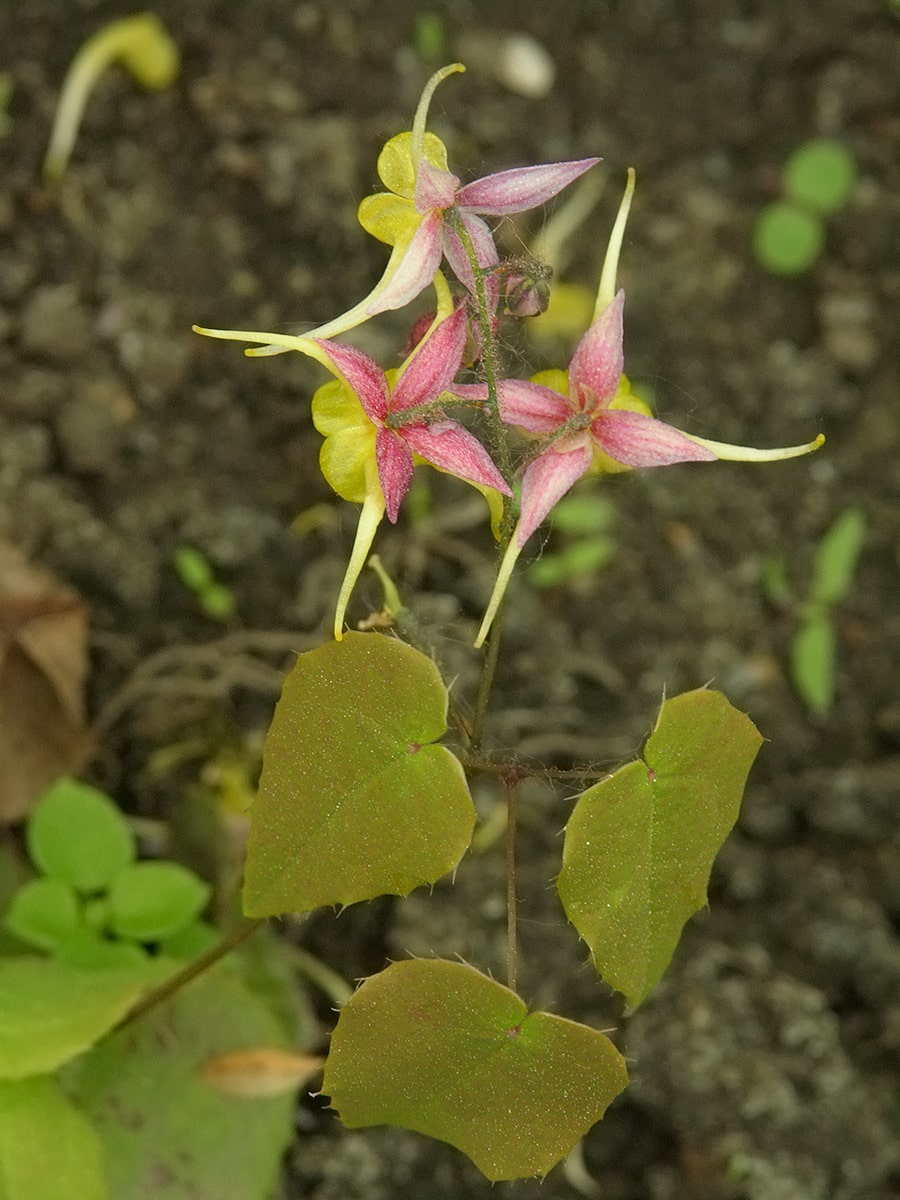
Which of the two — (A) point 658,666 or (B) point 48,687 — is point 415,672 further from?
(A) point 658,666

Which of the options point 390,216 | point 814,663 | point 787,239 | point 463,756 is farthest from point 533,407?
point 787,239

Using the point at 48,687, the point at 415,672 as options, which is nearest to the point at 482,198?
the point at 415,672

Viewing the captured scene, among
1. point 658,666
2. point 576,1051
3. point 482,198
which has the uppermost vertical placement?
point 482,198

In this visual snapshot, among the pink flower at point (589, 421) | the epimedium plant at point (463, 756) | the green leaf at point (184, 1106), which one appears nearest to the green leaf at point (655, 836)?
the epimedium plant at point (463, 756)

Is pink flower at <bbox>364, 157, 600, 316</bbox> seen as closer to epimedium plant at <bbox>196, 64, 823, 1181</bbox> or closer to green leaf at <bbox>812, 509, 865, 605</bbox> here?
epimedium plant at <bbox>196, 64, 823, 1181</bbox>

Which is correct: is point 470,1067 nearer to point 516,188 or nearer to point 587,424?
point 587,424

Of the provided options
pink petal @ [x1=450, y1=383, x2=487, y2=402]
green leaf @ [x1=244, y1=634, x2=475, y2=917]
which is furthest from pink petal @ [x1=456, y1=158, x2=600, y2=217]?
green leaf @ [x1=244, y1=634, x2=475, y2=917]
